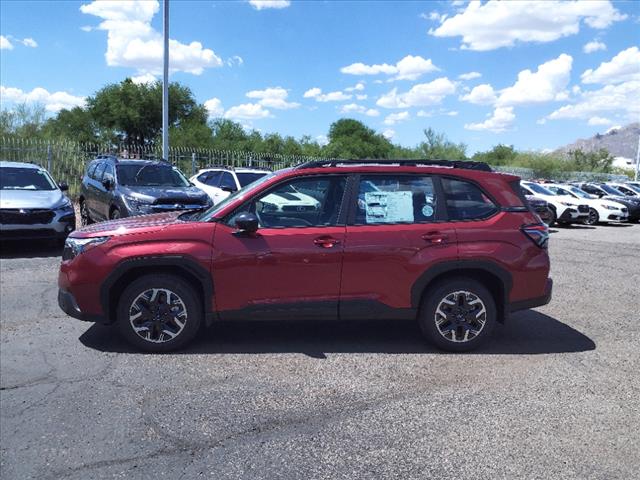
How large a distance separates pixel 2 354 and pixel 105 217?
700 centimetres

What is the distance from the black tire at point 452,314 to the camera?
509 centimetres

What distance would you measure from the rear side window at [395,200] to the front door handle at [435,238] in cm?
15

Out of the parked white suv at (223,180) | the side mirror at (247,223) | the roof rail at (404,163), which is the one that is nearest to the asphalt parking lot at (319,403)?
the side mirror at (247,223)

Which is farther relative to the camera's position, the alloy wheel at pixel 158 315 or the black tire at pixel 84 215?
the black tire at pixel 84 215

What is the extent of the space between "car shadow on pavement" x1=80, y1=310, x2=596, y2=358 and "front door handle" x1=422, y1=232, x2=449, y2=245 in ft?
3.47

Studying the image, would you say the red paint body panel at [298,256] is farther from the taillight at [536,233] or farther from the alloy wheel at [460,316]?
the alloy wheel at [460,316]

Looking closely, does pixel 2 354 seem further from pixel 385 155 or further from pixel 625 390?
pixel 385 155

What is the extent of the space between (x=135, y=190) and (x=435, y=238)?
745cm

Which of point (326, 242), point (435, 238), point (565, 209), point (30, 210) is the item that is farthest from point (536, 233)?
point (565, 209)

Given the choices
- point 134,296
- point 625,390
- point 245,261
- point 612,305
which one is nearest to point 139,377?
point 134,296

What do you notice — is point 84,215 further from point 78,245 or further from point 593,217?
point 593,217

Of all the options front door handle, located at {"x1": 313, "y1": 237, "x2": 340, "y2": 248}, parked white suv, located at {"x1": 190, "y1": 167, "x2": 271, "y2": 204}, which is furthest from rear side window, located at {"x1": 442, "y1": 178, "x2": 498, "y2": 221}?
parked white suv, located at {"x1": 190, "y1": 167, "x2": 271, "y2": 204}

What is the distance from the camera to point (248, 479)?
302 cm

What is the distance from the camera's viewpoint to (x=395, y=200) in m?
5.16
